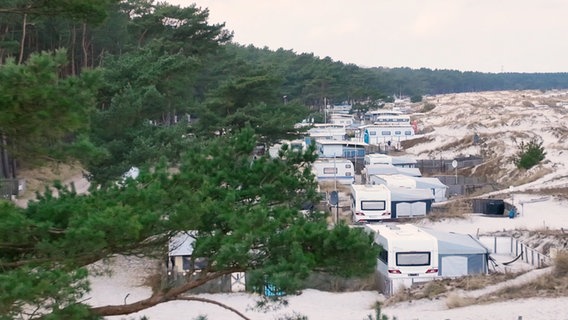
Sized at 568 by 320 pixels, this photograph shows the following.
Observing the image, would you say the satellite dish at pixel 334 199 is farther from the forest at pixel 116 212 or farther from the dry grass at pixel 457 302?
the forest at pixel 116 212

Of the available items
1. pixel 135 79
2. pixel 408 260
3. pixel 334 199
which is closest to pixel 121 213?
pixel 408 260

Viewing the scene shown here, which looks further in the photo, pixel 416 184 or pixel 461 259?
pixel 416 184

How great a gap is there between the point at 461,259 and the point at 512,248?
301cm

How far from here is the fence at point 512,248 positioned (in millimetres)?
16952

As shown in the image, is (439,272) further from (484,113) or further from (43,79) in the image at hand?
(484,113)

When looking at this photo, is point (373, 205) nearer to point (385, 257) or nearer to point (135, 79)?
point (385, 257)

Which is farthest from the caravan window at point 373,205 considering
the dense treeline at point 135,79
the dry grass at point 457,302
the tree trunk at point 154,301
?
the tree trunk at point 154,301

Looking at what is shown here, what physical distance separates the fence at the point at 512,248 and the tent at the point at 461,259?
1.75 meters

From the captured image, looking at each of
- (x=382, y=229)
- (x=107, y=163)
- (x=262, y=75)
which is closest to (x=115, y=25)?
(x=262, y=75)

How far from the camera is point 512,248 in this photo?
59.4ft

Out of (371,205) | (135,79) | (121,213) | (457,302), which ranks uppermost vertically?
(135,79)

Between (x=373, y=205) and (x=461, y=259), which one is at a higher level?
(x=373, y=205)

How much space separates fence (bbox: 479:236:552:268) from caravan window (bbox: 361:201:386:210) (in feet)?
13.4

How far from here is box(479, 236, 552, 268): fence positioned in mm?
16952
